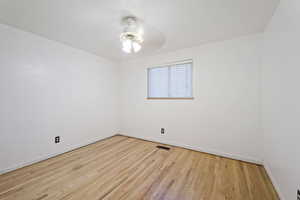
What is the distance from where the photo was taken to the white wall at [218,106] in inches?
76.5

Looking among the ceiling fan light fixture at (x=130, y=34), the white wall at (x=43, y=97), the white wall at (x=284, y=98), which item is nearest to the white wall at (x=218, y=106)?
the white wall at (x=284, y=98)

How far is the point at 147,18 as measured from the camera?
5.26 ft

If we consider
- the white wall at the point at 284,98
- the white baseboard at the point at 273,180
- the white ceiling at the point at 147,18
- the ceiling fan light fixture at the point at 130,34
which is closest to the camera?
the white wall at the point at 284,98

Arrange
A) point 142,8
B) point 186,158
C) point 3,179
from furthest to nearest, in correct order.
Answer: point 186,158
point 3,179
point 142,8

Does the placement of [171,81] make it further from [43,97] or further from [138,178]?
[43,97]

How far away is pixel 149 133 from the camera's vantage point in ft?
10.1

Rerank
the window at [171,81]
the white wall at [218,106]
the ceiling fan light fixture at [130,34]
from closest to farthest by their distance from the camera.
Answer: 1. the ceiling fan light fixture at [130,34]
2. the white wall at [218,106]
3. the window at [171,81]

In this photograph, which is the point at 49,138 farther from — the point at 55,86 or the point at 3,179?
the point at 55,86

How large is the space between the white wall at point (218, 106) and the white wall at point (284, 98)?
0.27 meters

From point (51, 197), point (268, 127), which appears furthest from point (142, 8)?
point (51, 197)

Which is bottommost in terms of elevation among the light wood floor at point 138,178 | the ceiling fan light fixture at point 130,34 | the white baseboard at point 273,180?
the light wood floor at point 138,178

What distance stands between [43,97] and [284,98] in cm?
339

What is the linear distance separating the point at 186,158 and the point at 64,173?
1963mm

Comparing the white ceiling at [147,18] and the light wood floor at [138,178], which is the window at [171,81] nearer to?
the white ceiling at [147,18]
